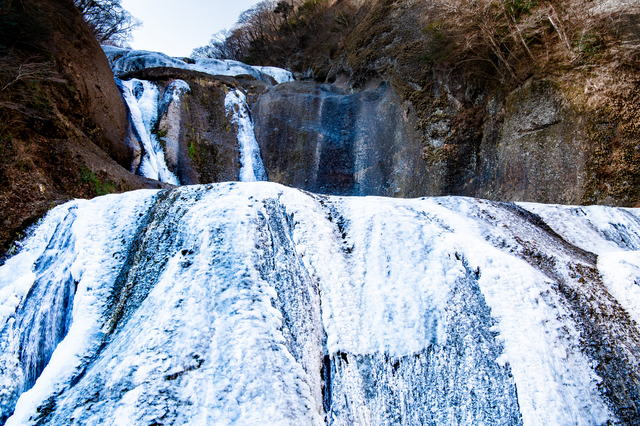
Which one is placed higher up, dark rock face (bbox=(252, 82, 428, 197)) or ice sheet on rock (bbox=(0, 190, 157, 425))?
dark rock face (bbox=(252, 82, 428, 197))

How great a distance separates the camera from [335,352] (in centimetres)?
261

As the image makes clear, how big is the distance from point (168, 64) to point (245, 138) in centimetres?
768

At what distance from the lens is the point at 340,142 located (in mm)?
10156

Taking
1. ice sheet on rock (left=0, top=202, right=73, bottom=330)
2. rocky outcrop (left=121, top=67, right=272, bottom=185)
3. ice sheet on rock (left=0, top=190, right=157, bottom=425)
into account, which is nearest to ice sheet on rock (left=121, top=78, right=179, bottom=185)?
rocky outcrop (left=121, top=67, right=272, bottom=185)

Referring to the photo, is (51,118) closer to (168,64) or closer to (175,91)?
(175,91)

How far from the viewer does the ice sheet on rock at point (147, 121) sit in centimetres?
813

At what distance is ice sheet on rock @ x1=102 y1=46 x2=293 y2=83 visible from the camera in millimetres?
14125

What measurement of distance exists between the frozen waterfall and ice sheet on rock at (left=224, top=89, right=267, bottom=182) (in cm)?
625

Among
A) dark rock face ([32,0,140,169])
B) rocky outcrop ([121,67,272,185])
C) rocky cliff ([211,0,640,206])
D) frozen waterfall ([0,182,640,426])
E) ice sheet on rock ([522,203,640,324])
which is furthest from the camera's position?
rocky outcrop ([121,67,272,185])

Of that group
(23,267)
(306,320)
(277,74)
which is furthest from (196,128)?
(277,74)

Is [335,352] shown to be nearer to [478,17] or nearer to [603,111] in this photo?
[603,111]

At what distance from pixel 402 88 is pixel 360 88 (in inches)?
80.4

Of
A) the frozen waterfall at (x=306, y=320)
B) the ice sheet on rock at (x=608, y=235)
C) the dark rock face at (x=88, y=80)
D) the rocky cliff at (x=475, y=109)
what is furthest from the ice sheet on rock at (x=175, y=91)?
the ice sheet on rock at (x=608, y=235)

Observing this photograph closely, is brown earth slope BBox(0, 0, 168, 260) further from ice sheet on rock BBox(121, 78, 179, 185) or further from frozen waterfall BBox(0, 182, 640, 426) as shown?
frozen waterfall BBox(0, 182, 640, 426)
